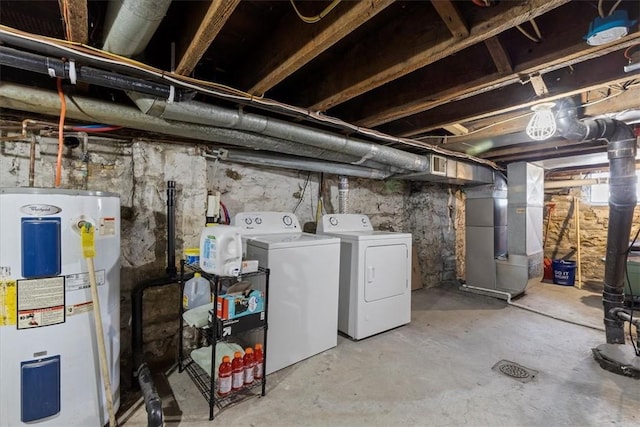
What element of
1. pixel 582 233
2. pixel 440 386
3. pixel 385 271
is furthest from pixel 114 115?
pixel 582 233

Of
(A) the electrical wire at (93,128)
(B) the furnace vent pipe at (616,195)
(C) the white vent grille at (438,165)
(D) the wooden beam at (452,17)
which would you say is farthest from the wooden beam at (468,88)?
(A) the electrical wire at (93,128)

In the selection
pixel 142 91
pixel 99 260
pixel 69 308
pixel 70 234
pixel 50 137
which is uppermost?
pixel 142 91

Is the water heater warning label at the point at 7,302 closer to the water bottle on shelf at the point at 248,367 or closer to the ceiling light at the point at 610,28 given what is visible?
the water bottle on shelf at the point at 248,367

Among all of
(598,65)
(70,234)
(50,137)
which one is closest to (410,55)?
(598,65)

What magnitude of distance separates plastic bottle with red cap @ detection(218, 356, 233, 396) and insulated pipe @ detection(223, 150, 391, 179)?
1.60 metres

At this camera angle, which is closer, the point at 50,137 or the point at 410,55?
the point at 410,55

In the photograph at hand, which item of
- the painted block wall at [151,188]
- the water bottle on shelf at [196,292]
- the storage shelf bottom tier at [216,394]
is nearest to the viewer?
the storage shelf bottom tier at [216,394]

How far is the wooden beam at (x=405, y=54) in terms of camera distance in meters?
1.16

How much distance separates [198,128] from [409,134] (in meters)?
1.82

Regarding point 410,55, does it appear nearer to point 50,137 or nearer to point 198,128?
point 198,128

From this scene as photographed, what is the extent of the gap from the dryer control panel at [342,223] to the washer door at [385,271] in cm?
48

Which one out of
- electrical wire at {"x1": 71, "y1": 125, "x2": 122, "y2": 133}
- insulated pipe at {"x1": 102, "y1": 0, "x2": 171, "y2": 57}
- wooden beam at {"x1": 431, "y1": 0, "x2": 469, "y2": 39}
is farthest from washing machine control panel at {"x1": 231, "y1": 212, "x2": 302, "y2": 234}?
wooden beam at {"x1": 431, "y1": 0, "x2": 469, "y2": 39}

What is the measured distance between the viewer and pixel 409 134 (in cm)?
275

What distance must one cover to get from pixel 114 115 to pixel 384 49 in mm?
1580
